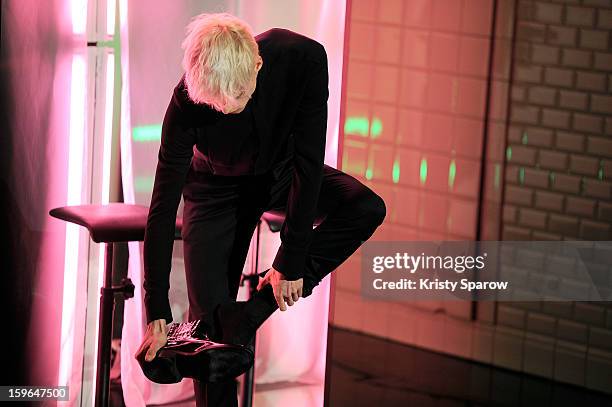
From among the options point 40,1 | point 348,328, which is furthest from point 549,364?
point 40,1

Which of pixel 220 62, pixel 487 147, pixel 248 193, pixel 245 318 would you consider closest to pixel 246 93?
pixel 220 62

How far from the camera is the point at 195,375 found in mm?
2953

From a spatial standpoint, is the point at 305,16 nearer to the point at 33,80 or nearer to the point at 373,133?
the point at 373,133

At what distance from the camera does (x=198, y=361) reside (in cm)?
294

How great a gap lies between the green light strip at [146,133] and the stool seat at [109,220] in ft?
0.88

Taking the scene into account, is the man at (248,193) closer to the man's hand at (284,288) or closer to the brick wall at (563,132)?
the man's hand at (284,288)

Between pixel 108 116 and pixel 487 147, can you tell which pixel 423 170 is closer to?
pixel 487 147

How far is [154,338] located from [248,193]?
0.48 meters

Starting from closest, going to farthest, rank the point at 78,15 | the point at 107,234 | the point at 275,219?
1. the point at 107,234
2. the point at 275,219
3. the point at 78,15

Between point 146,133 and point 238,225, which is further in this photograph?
point 146,133

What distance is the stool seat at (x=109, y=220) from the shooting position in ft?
10.4

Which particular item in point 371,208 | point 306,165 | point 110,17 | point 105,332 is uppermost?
point 110,17

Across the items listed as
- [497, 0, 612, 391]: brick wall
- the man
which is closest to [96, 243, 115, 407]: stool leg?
the man

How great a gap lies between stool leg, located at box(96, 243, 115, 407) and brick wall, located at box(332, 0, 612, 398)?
3.36 ft
